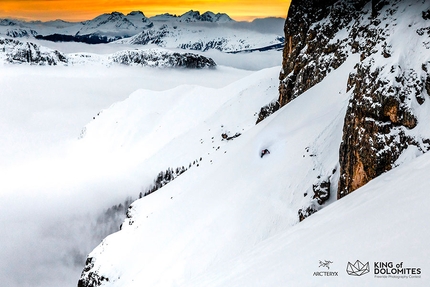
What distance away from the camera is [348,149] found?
57.6ft

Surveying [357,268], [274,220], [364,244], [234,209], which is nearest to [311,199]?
[274,220]

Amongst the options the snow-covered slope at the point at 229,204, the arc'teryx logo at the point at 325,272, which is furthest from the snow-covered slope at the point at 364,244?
the snow-covered slope at the point at 229,204

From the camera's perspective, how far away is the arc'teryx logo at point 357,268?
782 cm

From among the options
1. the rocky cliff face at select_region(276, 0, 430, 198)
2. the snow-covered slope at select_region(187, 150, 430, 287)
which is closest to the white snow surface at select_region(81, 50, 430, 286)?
the snow-covered slope at select_region(187, 150, 430, 287)

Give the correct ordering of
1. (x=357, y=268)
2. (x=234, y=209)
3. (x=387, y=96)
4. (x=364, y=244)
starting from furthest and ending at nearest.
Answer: (x=234, y=209) < (x=387, y=96) < (x=364, y=244) < (x=357, y=268)

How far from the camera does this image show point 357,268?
8.05 metres

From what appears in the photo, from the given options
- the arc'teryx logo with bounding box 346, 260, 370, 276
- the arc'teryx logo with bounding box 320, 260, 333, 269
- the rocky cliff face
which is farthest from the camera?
the rocky cliff face

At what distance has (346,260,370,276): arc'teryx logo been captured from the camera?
7.82 meters

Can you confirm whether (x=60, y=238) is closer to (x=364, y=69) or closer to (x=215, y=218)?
(x=215, y=218)

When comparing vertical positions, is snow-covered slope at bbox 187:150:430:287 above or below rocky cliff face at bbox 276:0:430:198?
below

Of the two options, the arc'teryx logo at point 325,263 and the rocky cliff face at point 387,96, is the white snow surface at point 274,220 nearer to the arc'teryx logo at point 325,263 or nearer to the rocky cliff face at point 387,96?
the arc'teryx logo at point 325,263

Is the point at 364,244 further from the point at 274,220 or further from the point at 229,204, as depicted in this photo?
the point at 229,204

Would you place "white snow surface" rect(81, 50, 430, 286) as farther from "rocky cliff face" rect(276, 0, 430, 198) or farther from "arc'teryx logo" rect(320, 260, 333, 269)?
"rocky cliff face" rect(276, 0, 430, 198)

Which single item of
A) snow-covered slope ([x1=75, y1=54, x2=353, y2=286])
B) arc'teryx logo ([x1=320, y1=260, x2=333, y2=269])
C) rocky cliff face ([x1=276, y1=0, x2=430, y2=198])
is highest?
rocky cliff face ([x1=276, y1=0, x2=430, y2=198])
